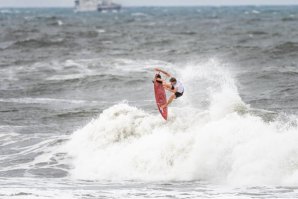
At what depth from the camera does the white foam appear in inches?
563

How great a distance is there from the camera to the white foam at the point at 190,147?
14.3 metres

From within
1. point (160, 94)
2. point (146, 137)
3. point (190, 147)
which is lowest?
point (190, 147)

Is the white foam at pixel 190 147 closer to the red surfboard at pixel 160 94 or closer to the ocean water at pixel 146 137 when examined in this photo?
the ocean water at pixel 146 137

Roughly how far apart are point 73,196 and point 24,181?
2.17 m

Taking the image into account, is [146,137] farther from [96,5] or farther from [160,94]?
[96,5]

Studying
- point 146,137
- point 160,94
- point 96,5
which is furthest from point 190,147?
point 96,5

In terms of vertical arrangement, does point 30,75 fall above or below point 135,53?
below

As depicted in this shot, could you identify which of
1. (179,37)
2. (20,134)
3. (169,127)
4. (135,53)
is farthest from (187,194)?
(179,37)

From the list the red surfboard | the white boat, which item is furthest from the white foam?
the white boat

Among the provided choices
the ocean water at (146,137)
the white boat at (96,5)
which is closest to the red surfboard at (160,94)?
the ocean water at (146,137)

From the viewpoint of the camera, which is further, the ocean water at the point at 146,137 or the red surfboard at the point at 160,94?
the red surfboard at the point at 160,94

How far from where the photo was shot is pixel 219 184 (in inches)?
553

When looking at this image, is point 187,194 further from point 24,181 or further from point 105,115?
point 105,115

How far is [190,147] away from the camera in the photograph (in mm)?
15891
